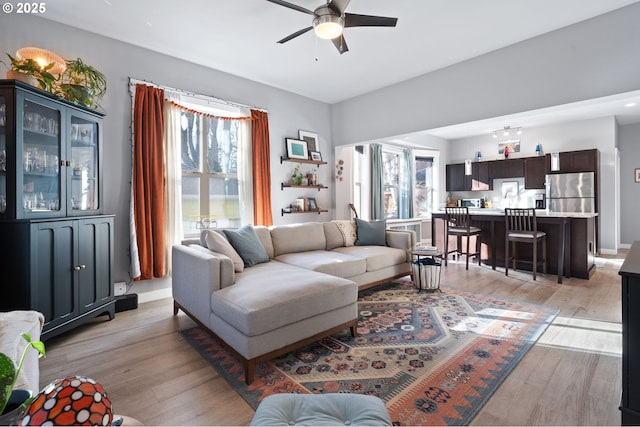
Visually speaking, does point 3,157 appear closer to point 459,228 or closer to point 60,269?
point 60,269

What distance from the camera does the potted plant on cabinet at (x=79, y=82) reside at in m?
2.72

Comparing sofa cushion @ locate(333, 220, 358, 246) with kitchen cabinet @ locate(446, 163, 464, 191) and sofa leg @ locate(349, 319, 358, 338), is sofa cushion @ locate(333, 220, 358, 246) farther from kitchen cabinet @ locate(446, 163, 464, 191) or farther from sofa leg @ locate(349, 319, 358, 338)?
kitchen cabinet @ locate(446, 163, 464, 191)

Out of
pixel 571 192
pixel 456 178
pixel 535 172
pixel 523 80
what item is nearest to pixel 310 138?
pixel 523 80

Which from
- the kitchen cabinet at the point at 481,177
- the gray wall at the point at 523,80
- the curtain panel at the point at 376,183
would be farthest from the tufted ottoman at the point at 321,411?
the kitchen cabinet at the point at 481,177

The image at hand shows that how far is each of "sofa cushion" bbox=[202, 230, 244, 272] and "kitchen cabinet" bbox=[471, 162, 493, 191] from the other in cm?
675

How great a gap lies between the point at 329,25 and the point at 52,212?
105 inches

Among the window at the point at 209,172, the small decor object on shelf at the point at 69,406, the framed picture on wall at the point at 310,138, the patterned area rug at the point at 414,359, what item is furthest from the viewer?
the framed picture on wall at the point at 310,138

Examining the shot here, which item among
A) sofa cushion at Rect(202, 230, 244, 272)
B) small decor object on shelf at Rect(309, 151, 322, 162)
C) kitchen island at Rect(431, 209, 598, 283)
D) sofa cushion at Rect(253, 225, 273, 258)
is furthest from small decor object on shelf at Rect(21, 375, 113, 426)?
kitchen island at Rect(431, 209, 598, 283)

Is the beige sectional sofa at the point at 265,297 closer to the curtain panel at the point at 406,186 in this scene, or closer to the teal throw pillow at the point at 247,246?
the teal throw pillow at the point at 247,246

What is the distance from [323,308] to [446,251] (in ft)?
12.5

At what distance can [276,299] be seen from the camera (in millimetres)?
2055

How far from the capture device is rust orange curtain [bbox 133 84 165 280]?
3.35 m

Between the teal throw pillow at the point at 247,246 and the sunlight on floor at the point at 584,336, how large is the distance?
2.51 m

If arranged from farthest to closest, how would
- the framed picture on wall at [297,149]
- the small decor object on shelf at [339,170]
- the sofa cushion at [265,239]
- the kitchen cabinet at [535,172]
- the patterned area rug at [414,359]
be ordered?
the kitchen cabinet at [535,172] → the small decor object on shelf at [339,170] → the framed picture on wall at [297,149] → the sofa cushion at [265,239] → the patterned area rug at [414,359]
